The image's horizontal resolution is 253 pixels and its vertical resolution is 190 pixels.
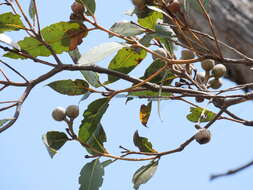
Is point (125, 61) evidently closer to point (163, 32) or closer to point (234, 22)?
point (163, 32)

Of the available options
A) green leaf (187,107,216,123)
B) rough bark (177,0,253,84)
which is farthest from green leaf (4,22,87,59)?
rough bark (177,0,253,84)

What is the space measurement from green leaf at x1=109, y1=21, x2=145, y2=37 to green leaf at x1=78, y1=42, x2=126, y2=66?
0.03 m

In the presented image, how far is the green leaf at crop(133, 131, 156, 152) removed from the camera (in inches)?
44.1

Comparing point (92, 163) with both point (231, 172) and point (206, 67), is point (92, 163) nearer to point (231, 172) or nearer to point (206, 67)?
point (206, 67)

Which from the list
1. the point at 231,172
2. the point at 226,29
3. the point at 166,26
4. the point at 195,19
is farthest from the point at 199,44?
the point at 195,19

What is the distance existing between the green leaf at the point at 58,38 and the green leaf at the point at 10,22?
0.03 m

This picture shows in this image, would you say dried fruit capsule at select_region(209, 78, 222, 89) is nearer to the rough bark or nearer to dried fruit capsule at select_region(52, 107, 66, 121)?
dried fruit capsule at select_region(52, 107, 66, 121)

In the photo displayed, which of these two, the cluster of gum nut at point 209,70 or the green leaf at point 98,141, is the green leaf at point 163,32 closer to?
the cluster of gum nut at point 209,70

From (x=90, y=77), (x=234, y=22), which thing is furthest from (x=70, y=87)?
(x=234, y=22)

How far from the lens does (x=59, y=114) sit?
102 cm

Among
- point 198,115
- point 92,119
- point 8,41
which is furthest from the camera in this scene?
point 198,115

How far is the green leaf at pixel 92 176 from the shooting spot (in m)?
1.06

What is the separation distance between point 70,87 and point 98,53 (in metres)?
0.14

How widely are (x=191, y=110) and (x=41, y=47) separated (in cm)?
42
